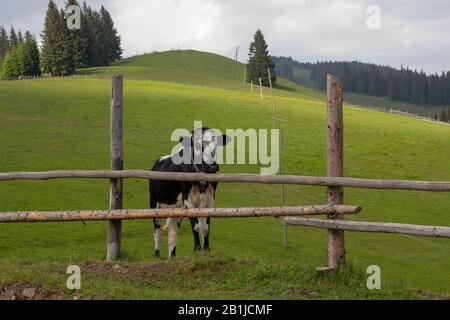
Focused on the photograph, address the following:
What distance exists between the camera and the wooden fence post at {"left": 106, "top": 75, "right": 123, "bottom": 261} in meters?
11.8

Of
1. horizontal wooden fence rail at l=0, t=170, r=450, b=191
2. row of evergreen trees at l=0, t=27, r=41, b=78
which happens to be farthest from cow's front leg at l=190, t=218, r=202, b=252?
row of evergreen trees at l=0, t=27, r=41, b=78

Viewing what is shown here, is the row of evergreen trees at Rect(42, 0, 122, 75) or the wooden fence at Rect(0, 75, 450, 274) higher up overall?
the row of evergreen trees at Rect(42, 0, 122, 75)

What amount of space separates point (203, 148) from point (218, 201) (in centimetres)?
1321

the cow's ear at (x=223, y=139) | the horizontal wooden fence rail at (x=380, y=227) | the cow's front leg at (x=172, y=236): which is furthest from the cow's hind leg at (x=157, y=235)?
the horizontal wooden fence rail at (x=380, y=227)

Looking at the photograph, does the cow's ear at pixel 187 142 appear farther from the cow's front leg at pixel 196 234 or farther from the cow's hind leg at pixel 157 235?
the cow's hind leg at pixel 157 235

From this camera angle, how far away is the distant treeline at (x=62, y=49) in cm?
9025

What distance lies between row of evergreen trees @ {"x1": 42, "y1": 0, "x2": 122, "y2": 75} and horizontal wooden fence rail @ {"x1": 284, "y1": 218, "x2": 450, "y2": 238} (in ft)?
277

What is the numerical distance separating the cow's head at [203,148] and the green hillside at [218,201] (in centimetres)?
231

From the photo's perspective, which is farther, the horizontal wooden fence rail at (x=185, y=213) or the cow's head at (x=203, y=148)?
the cow's head at (x=203, y=148)

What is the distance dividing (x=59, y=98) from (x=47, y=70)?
1736 inches

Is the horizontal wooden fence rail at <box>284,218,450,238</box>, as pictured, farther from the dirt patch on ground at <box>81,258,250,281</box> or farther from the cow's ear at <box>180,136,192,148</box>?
the cow's ear at <box>180,136,192,148</box>

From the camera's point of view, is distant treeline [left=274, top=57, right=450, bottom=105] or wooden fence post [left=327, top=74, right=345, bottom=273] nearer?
wooden fence post [left=327, top=74, right=345, bottom=273]

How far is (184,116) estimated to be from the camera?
152 feet

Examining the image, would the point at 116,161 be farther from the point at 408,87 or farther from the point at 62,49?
the point at 408,87
